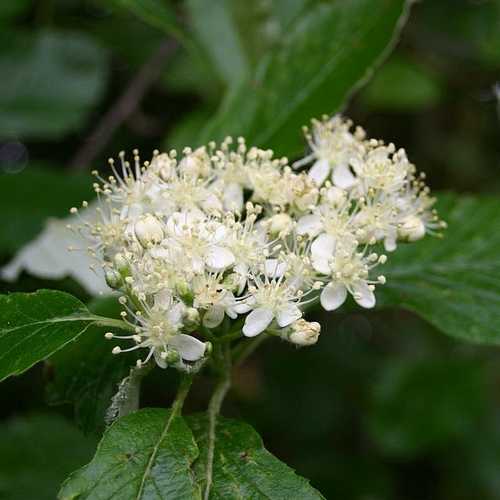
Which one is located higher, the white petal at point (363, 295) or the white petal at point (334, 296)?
the white petal at point (363, 295)

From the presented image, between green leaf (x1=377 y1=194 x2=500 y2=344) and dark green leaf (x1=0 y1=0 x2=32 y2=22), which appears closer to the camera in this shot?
green leaf (x1=377 y1=194 x2=500 y2=344)

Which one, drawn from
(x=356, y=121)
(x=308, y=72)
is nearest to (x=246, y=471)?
(x=308, y=72)

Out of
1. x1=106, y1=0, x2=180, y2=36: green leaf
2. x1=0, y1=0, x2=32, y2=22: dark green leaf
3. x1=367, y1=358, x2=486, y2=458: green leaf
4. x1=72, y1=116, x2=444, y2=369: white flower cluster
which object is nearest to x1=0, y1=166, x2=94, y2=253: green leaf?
x1=106, y1=0, x2=180, y2=36: green leaf

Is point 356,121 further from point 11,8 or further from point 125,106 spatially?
point 11,8

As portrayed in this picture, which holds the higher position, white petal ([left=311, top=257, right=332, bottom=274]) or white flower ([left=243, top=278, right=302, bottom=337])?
white petal ([left=311, top=257, right=332, bottom=274])

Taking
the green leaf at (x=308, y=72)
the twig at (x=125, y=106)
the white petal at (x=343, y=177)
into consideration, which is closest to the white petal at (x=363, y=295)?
the white petal at (x=343, y=177)

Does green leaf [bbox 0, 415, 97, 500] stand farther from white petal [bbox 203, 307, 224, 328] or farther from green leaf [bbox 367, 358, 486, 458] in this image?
green leaf [bbox 367, 358, 486, 458]

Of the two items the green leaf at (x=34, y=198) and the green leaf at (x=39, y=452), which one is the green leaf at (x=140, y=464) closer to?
the green leaf at (x=39, y=452)
